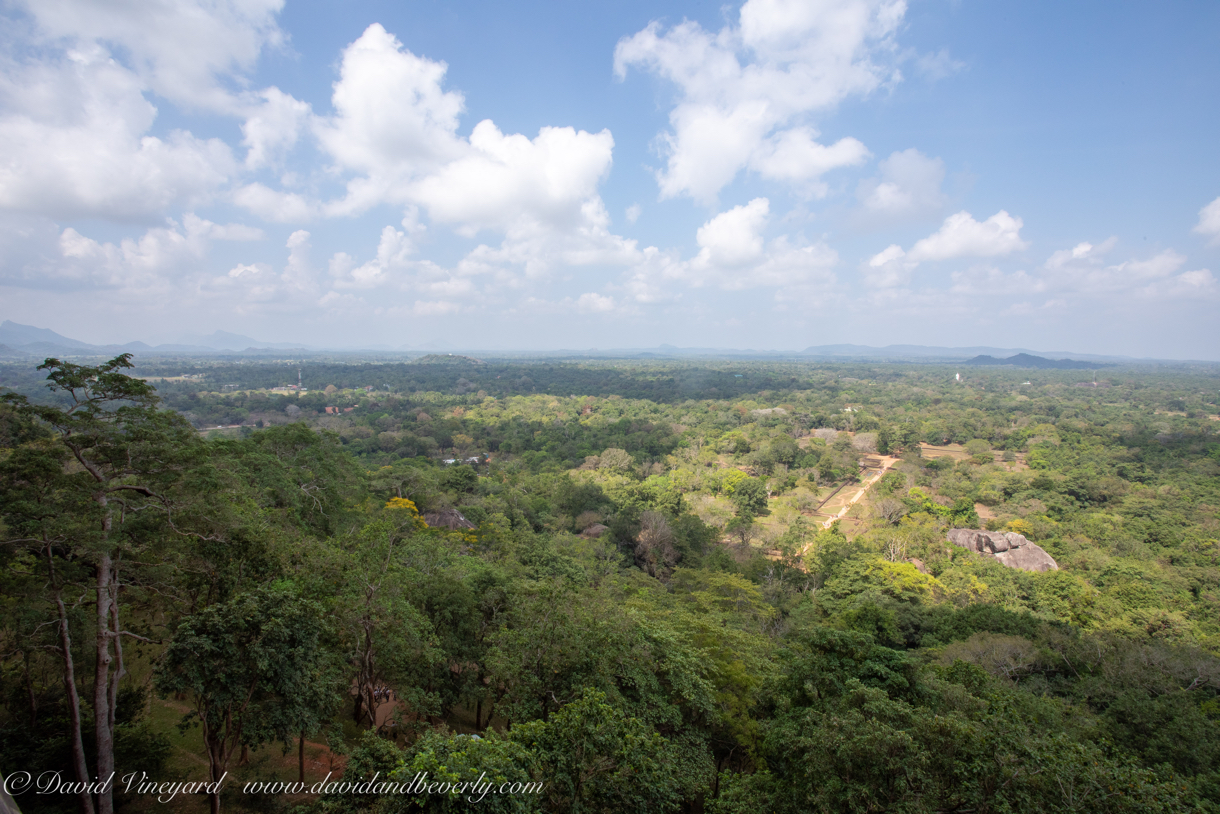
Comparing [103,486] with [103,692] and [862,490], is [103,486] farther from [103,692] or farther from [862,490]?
[862,490]

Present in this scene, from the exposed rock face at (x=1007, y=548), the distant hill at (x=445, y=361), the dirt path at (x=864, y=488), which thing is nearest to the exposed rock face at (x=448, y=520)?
the dirt path at (x=864, y=488)

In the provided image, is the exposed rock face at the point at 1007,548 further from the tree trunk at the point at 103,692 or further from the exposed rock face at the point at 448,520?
the tree trunk at the point at 103,692

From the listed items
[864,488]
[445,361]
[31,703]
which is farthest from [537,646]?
[445,361]

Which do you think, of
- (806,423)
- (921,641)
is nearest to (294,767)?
(921,641)

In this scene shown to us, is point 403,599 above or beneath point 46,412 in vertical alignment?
beneath

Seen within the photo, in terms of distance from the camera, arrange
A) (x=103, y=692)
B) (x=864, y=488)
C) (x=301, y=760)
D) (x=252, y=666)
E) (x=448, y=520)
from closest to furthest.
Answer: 1. (x=252, y=666)
2. (x=103, y=692)
3. (x=301, y=760)
4. (x=448, y=520)
5. (x=864, y=488)

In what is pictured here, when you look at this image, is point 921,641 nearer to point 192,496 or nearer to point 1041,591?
point 1041,591

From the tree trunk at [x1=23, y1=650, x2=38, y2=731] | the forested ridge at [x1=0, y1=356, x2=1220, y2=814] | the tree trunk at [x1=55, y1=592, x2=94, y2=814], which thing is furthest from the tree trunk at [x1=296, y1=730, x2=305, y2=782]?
the tree trunk at [x1=23, y1=650, x2=38, y2=731]
